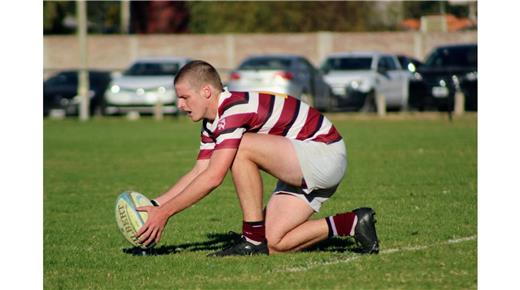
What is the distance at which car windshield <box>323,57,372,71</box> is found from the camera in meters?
31.9

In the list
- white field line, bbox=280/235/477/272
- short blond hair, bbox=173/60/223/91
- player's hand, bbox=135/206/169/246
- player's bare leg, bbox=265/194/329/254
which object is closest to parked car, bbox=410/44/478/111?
white field line, bbox=280/235/477/272

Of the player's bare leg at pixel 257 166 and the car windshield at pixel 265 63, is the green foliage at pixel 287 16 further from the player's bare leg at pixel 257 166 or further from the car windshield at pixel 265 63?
the player's bare leg at pixel 257 166

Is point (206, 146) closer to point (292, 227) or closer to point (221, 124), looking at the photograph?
point (221, 124)

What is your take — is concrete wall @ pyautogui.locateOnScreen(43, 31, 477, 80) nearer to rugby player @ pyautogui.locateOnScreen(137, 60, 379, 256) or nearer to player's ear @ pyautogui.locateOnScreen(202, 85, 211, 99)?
rugby player @ pyautogui.locateOnScreen(137, 60, 379, 256)

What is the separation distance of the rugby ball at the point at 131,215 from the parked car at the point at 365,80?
75.8 feet

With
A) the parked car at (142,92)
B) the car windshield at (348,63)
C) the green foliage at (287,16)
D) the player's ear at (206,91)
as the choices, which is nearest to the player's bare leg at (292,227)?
the player's ear at (206,91)

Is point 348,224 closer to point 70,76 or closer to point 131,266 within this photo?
point 131,266

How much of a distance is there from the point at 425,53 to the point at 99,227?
34.2 m

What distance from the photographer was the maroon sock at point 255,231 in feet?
26.4

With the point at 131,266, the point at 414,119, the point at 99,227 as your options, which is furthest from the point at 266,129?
the point at 414,119

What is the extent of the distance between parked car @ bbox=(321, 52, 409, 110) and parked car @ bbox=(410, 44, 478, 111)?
0.57m

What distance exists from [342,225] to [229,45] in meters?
37.6

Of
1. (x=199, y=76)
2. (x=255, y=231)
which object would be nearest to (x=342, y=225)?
(x=255, y=231)
